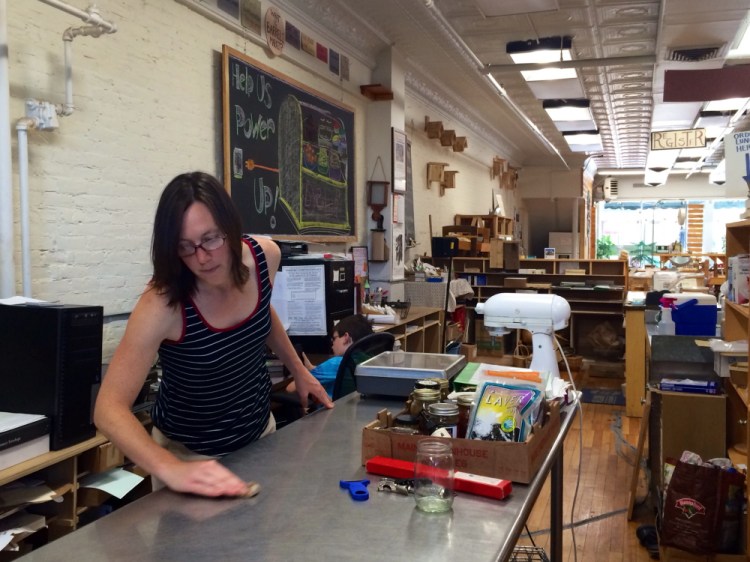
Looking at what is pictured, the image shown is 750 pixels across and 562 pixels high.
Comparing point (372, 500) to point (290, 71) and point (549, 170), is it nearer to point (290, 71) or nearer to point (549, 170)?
point (290, 71)

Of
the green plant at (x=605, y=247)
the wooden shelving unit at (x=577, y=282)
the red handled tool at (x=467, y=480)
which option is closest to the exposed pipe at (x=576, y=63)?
the wooden shelving unit at (x=577, y=282)

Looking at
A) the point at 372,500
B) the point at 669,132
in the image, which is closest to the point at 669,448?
the point at 372,500

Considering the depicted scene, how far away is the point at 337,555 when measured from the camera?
3.94ft

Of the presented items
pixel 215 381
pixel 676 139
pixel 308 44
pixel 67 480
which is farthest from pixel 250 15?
pixel 676 139

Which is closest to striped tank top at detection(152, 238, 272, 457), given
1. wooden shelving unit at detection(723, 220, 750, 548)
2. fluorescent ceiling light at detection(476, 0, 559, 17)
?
wooden shelving unit at detection(723, 220, 750, 548)

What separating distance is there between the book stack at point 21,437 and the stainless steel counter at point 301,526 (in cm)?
92

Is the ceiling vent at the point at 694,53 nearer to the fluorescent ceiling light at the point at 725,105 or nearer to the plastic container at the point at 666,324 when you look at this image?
the fluorescent ceiling light at the point at 725,105

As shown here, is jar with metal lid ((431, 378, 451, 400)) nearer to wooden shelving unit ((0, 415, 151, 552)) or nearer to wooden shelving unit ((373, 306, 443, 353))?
wooden shelving unit ((0, 415, 151, 552))

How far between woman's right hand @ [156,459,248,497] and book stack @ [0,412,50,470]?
3.12ft

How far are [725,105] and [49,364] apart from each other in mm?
8923

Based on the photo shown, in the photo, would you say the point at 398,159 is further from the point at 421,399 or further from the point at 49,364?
the point at 421,399

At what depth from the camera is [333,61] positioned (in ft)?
18.7

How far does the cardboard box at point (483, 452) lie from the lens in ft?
4.93

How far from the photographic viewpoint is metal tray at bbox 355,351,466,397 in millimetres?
2178
